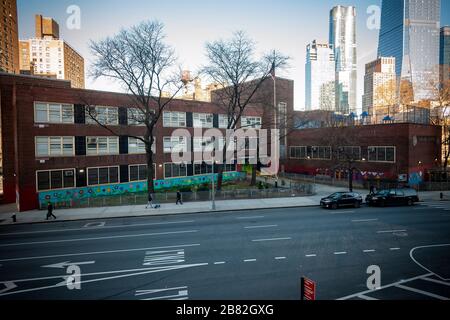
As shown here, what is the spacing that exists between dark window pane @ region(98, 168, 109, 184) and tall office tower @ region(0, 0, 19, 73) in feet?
363

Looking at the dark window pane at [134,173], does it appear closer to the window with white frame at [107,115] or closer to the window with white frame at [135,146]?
the window with white frame at [135,146]

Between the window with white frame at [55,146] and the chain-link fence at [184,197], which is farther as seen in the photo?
the window with white frame at [55,146]

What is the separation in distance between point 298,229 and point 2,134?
3611 cm

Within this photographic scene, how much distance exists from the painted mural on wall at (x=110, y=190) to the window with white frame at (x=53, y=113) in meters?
7.92

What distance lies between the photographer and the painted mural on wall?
2995 centimetres

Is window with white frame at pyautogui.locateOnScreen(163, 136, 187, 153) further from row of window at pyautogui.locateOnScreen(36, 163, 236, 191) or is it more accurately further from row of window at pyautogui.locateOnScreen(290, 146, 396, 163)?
row of window at pyautogui.locateOnScreen(290, 146, 396, 163)

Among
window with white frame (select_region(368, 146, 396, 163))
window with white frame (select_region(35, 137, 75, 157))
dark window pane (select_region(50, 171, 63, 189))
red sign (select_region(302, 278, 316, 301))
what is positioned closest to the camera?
red sign (select_region(302, 278, 316, 301))

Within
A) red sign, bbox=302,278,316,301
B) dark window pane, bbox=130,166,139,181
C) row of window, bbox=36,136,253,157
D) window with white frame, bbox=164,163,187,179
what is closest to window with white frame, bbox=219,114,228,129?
row of window, bbox=36,136,253,157

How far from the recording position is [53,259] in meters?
13.9

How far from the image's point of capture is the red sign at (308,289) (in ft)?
18.8

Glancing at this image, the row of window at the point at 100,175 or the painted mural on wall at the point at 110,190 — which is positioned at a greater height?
the row of window at the point at 100,175

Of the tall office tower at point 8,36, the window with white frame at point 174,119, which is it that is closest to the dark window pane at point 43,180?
the window with white frame at point 174,119

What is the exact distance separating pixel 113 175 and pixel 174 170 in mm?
9240

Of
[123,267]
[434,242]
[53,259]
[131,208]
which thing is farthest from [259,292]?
[131,208]
